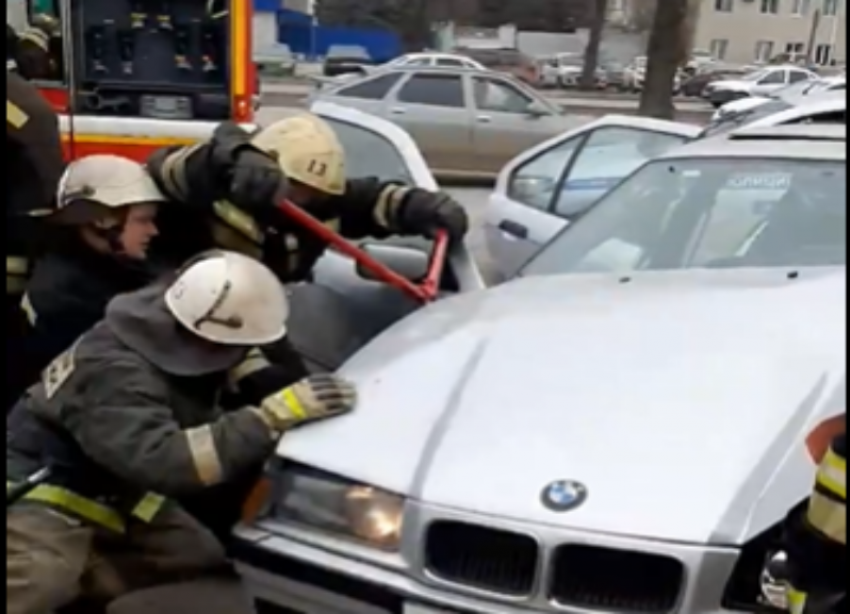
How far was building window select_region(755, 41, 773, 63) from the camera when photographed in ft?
227

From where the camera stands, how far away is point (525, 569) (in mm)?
2857

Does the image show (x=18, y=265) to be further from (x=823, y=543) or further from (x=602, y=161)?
(x=602, y=161)

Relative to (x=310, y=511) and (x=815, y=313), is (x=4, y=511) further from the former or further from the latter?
(x=815, y=313)

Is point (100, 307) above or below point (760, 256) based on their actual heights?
below

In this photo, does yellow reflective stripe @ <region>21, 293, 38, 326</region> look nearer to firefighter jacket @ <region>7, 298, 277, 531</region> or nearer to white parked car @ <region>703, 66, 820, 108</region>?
firefighter jacket @ <region>7, 298, 277, 531</region>

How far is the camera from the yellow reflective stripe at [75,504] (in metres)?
3.48

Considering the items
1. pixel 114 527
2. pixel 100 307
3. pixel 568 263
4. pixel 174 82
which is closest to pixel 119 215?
pixel 100 307

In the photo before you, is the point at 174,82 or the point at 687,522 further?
the point at 174,82

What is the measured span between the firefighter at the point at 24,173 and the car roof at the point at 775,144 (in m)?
2.04

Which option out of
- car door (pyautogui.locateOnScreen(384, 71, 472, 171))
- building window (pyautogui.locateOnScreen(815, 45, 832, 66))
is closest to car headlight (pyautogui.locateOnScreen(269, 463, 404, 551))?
car door (pyautogui.locateOnScreen(384, 71, 472, 171))

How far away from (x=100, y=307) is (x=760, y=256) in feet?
6.17

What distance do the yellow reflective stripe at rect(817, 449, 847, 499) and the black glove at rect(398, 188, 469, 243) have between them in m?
2.47

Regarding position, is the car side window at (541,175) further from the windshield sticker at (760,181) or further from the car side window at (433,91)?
the car side window at (433,91)

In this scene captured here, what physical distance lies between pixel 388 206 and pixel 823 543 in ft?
8.91
